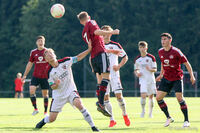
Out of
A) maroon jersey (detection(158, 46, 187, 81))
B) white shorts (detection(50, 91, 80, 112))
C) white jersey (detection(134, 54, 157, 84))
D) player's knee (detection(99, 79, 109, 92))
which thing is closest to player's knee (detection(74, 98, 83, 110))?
white shorts (detection(50, 91, 80, 112))

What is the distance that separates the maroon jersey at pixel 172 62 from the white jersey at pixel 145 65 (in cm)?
444

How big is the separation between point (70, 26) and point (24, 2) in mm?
7420

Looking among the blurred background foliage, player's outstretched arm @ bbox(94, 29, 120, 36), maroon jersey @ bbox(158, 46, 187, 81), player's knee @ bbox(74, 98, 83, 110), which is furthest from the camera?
the blurred background foliage

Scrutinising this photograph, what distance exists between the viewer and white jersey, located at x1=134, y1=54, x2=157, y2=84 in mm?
16734

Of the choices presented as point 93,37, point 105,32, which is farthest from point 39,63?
point 105,32

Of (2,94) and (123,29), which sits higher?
(123,29)

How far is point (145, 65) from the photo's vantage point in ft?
55.3

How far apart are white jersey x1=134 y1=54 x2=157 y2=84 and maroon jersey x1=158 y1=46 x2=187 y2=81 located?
444cm

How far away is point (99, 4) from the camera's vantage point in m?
52.8

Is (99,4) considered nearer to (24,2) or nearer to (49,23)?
(49,23)

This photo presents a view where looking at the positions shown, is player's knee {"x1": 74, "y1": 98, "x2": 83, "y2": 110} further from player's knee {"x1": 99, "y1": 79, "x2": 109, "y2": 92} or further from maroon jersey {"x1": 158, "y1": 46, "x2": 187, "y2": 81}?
maroon jersey {"x1": 158, "y1": 46, "x2": 187, "y2": 81}

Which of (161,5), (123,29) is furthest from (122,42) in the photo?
(161,5)

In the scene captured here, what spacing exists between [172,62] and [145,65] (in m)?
4.75

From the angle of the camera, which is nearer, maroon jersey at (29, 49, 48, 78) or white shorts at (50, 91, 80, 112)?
white shorts at (50, 91, 80, 112)
